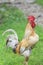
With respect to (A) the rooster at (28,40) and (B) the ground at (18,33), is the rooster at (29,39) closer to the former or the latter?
(A) the rooster at (28,40)

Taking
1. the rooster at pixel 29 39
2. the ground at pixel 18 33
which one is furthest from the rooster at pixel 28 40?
the ground at pixel 18 33

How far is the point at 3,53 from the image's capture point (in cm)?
901

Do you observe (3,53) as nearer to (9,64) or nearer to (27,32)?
(9,64)

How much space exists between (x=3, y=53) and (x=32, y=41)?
194 centimetres

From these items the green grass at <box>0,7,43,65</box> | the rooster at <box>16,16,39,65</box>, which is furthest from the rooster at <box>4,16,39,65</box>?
the green grass at <box>0,7,43,65</box>

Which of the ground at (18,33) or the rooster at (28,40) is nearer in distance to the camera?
the rooster at (28,40)

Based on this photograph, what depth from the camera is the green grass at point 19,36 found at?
846 centimetres

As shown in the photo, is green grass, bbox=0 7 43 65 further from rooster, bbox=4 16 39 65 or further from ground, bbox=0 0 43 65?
rooster, bbox=4 16 39 65

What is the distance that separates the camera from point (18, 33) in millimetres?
10867

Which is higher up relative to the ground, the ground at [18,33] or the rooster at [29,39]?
the rooster at [29,39]

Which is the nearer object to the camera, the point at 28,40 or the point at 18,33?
the point at 28,40

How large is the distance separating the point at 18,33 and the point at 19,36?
0.35 meters

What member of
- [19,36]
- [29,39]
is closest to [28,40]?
[29,39]

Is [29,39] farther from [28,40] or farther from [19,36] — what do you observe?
[19,36]
